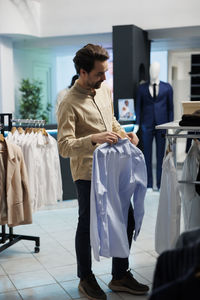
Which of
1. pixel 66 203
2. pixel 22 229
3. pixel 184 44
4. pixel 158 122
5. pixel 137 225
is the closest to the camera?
pixel 137 225

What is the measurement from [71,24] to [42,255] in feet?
16.9

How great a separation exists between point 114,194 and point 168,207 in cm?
35

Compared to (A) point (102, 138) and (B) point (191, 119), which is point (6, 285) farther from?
(B) point (191, 119)

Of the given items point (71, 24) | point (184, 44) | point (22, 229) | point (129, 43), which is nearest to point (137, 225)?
point (22, 229)

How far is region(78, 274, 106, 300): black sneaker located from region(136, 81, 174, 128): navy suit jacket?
13.3 ft

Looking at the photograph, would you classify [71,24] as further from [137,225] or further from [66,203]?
[137,225]

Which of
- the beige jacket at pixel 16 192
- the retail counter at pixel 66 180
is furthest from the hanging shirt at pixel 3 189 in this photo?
the retail counter at pixel 66 180

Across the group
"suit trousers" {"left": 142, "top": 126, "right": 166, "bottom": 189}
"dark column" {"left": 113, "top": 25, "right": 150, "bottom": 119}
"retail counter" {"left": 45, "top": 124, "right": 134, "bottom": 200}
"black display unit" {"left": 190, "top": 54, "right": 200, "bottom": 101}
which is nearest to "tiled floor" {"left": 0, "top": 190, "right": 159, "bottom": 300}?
"retail counter" {"left": 45, "top": 124, "right": 134, "bottom": 200}

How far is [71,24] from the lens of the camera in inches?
316

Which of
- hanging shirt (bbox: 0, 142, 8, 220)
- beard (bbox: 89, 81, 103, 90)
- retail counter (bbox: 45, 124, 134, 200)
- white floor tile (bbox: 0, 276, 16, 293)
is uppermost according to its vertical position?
beard (bbox: 89, 81, 103, 90)

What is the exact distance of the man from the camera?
109 inches

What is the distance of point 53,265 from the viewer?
3.69 metres

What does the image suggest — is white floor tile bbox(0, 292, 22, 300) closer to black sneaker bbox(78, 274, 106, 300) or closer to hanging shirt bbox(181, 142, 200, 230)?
black sneaker bbox(78, 274, 106, 300)

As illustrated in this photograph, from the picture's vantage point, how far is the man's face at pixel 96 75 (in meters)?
2.80
